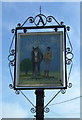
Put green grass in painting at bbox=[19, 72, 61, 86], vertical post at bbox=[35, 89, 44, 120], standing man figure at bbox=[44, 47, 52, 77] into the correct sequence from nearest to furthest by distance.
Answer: vertical post at bbox=[35, 89, 44, 120] → green grass in painting at bbox=[19, 72, 61, 86] → standing man figure at bbox=[44, 47, 52, 77]

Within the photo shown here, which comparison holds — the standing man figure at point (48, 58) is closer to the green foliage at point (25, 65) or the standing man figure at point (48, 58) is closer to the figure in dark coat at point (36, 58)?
the figure in dark coat at point (36, 58)

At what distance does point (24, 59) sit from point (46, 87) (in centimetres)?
96

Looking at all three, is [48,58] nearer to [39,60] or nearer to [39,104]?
[39,60]

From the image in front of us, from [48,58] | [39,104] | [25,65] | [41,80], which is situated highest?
[48,58]

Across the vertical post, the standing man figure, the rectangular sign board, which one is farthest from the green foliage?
the vertical post

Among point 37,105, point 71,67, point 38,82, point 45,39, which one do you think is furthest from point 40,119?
point 45,39

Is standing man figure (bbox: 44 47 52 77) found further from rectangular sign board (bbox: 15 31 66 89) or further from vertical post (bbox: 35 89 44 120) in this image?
vertical post (bbox: 35 89 44 120)

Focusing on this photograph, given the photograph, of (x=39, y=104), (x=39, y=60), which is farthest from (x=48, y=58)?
(x=39, y=104)

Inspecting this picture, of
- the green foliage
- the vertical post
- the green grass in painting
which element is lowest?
the vertical post

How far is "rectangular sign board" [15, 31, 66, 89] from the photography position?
902cm

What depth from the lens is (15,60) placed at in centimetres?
920

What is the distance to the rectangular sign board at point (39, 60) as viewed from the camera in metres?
9.02

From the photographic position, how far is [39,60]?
9.30 meters

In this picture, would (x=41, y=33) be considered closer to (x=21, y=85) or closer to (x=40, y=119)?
(x=21, y=85)
